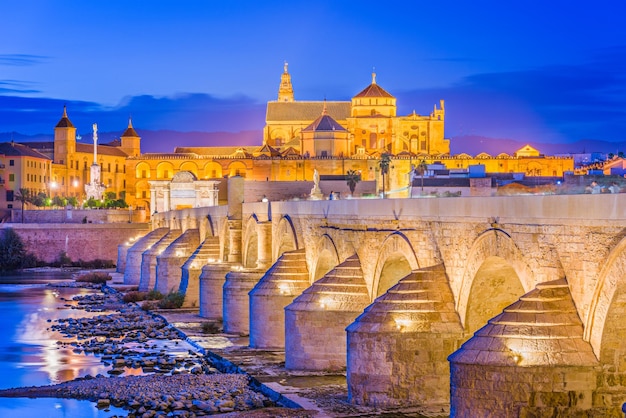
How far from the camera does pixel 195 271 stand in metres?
37.7

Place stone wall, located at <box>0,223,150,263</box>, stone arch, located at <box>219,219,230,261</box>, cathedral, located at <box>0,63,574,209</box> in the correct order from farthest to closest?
cathedral, located at <box>0,63,574,209</box>, stone wall, located at <box>0,223,150,263</box>, stone arch, located at <box>219,219,230,261</box>

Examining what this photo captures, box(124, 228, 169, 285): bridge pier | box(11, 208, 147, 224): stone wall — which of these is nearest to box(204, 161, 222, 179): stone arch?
box(11, 208, 147, 224): stone wall

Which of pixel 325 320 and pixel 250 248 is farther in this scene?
pixel 250 248

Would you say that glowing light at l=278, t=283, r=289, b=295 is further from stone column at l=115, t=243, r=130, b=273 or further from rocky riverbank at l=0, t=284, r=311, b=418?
stone column at l=115, t=243, r=130, b=273

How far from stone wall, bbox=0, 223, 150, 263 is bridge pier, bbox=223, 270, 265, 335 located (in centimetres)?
4570

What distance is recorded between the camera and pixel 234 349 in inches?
993

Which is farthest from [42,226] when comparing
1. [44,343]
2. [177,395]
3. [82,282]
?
[177,395]

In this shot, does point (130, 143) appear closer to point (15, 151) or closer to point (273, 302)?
point (15, 151)

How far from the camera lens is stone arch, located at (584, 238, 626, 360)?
11387 millimetres

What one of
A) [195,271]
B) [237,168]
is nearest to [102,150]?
→ [237,168]

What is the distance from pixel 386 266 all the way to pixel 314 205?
5.69 m

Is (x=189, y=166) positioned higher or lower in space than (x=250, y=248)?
higher

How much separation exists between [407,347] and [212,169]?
90005 mm

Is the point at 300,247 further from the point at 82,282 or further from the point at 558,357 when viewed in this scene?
the point at 82,282
